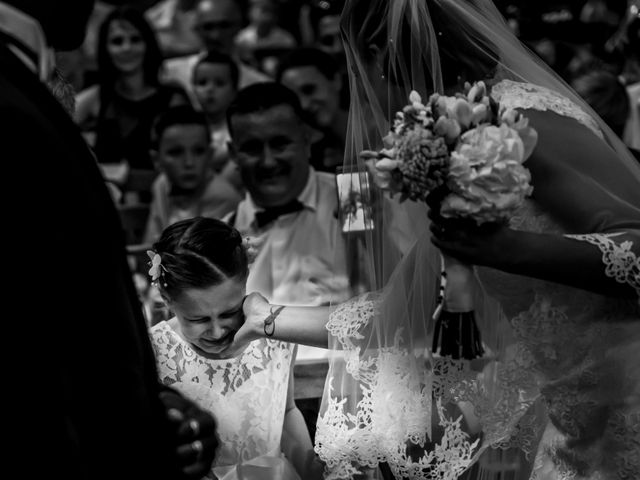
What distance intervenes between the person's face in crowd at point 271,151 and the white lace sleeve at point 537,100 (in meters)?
2.13

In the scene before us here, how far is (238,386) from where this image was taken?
309cm

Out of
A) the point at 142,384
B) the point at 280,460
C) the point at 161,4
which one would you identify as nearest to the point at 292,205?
the point at 280,460

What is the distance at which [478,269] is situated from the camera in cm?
256

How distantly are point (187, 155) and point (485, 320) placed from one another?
326 cm

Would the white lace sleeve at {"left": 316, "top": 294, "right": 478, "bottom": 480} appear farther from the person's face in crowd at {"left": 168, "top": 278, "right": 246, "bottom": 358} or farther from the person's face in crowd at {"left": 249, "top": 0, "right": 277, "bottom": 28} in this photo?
the person's face in crowd at {"left": 249, "top": 0, "right": 277, "bottom": 28}

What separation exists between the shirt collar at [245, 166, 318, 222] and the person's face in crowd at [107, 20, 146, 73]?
2071mm

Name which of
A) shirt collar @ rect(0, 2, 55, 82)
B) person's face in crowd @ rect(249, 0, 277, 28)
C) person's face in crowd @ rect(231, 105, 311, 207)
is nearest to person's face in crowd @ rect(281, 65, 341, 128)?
person's face in crowd @ rect(231, 105, 311, 207)

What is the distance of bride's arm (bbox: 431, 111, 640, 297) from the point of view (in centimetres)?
227

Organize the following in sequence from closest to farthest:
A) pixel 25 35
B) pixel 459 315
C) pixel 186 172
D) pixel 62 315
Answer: pixel 62 315 → pixel 25 35 → pixel 459 315 → pixel 186 172

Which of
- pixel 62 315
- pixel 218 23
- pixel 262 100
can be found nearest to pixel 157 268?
pixel 62 315

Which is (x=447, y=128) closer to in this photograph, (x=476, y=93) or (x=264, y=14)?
(x=476, y=93)

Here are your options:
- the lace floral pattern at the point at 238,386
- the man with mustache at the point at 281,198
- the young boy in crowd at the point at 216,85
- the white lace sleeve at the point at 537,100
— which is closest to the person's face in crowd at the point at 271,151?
the man with mustache at the point at 281,198

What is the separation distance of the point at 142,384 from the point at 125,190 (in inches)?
176

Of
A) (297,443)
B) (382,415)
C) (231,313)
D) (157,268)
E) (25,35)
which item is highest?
(25,35)
